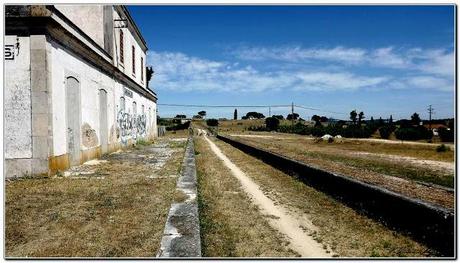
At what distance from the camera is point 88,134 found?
12.5m

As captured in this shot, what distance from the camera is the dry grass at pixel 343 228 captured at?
4414 mm

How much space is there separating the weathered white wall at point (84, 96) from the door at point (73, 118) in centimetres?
27

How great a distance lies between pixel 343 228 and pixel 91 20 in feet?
47.1

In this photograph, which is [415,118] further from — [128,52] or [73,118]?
[73,118]

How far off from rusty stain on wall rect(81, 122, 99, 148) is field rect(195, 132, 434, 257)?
5.63 m

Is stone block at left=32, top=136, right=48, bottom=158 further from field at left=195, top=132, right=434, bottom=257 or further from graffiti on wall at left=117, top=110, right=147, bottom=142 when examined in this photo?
graffiti on wall at left=117, top=110, right=147, bottom=142

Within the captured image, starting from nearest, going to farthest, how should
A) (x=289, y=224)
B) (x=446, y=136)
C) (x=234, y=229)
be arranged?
(x=234, y=229) < (x=289, y=224) < (x=446, y=136)

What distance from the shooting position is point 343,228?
210 inches

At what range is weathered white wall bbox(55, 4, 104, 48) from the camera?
48.0ft

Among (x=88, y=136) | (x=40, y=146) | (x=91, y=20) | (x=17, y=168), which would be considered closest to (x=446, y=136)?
(x=91, y=20)

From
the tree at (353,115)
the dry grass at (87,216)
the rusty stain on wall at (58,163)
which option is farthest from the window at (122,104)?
the tree at (353,115)

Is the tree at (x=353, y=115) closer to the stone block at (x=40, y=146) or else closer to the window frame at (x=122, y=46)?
the window frame at (x=122, y=46)

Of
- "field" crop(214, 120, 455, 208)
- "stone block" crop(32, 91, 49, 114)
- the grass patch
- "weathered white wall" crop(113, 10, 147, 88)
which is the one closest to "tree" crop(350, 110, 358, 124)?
"field" crop(214, 120, 455, 208)

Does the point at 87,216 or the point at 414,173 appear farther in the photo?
the point at 414,173
